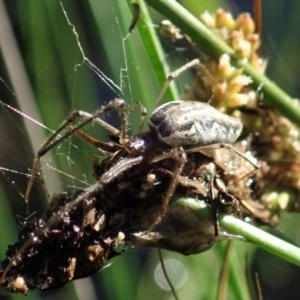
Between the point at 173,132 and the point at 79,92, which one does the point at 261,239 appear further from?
the point at 79,92

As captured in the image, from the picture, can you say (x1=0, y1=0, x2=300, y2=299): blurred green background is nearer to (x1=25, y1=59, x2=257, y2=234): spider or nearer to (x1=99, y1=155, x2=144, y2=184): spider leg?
(x1=25, y1=59, x2=257, y2=234): spider

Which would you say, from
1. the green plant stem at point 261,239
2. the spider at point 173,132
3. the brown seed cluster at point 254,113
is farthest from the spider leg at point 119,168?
the brown seed cluster at point 254,113

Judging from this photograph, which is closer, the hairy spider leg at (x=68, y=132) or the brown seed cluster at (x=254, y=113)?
the hairy spider leg at (x=68, y=132)

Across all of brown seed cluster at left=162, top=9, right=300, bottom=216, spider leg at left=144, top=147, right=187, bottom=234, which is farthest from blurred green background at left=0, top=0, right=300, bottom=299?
spider leg at left=144, top=147, right=187, bottom=234

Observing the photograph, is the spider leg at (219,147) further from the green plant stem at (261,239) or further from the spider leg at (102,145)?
the green plant stem at (261,239)

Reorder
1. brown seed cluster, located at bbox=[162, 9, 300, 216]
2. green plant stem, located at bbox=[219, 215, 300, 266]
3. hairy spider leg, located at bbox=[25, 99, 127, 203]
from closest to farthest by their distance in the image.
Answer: green plant stem, located at bbox=[219, 215, 300, 266] < hairy spider leg, located at bbox=[25, 99, 127, 203] < brown seed cluster, located at bbox=[162, 9, 300, 216]

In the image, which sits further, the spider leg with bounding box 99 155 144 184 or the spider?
the spider

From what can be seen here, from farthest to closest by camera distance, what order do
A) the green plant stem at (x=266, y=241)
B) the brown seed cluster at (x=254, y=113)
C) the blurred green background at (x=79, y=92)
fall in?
the blurred green background at (x=79, y=92), the brown seed cluster at (x=254, y=113), the green plant stem at (x=266, y=241)
